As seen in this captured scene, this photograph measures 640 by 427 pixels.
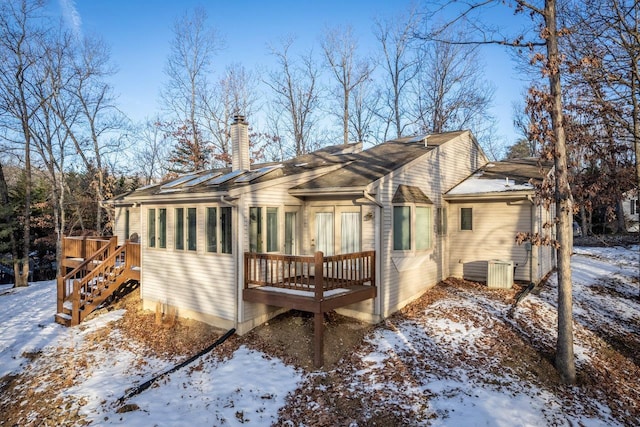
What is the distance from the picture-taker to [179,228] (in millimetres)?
10602

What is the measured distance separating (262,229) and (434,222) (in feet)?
18.8

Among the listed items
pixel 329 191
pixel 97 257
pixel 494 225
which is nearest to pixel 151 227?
pixel 97 257

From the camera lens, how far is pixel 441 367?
23.6 ft

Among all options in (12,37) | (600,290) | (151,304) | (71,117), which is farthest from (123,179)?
(600,290)

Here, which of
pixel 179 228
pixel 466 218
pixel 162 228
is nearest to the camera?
pixel 179 228

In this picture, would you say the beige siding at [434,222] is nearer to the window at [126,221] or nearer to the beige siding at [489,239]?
the beige siding at [489,239]

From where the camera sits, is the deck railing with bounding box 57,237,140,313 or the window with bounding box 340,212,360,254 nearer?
the window with bounding box 340,212,360,254

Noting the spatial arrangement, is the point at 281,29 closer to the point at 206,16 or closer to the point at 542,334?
the point at 206,16

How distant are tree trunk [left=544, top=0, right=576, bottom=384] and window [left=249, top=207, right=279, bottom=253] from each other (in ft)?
21.0

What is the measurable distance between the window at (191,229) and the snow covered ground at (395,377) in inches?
112

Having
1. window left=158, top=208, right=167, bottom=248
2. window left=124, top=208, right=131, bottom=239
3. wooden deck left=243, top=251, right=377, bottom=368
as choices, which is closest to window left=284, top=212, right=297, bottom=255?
wooden deck left=243, top=251, right=377, bottom=368

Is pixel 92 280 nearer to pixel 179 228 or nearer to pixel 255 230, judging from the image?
pixel 179 228

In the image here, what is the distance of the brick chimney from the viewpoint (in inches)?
446

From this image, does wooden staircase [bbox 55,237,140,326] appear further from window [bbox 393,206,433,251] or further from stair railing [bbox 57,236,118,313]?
window [bbox 393,206,433,251]
